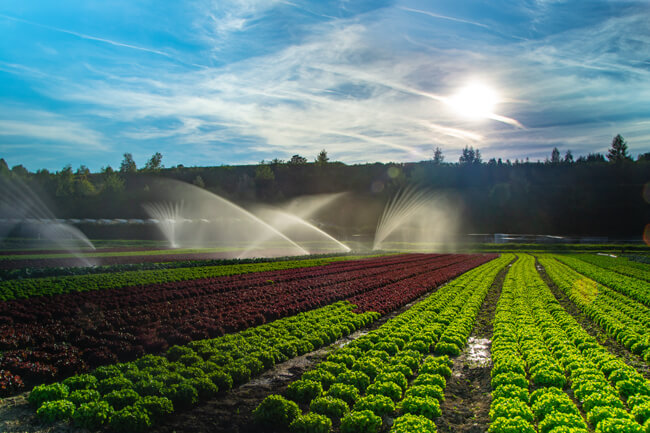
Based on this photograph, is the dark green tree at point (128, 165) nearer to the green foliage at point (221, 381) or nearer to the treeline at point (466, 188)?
the treeline at point (466, 188)

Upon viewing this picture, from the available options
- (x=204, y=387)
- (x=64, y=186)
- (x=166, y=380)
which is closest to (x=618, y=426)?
(x=204, y=387)

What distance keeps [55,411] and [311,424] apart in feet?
16.4

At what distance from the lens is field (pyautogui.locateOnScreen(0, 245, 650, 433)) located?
850 centimetres

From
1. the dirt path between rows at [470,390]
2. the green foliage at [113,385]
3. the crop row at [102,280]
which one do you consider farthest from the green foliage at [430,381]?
the crop row at [102,280]

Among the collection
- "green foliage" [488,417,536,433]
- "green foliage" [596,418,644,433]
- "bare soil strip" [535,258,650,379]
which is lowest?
"bare soil strip" [535,258,650,379]

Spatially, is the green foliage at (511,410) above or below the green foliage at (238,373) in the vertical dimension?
above

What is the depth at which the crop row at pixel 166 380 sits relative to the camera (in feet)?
27.2

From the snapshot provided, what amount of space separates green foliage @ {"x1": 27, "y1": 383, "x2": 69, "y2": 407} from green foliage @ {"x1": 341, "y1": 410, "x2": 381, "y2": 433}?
5.96 meters

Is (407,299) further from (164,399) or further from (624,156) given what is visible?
(624,156)

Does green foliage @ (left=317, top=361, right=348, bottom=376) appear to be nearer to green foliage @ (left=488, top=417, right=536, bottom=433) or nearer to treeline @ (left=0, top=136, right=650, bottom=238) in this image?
green foliage @ (left=488, top=417, right=536, bottom=433)

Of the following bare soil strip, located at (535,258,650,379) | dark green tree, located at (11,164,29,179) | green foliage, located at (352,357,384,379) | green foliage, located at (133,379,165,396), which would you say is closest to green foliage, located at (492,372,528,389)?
green foliage, located at (352,357,384,379)

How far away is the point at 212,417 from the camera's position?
895 cm

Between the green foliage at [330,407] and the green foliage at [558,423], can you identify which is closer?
the green foliage at [558,423]

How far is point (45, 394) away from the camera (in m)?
8.91
